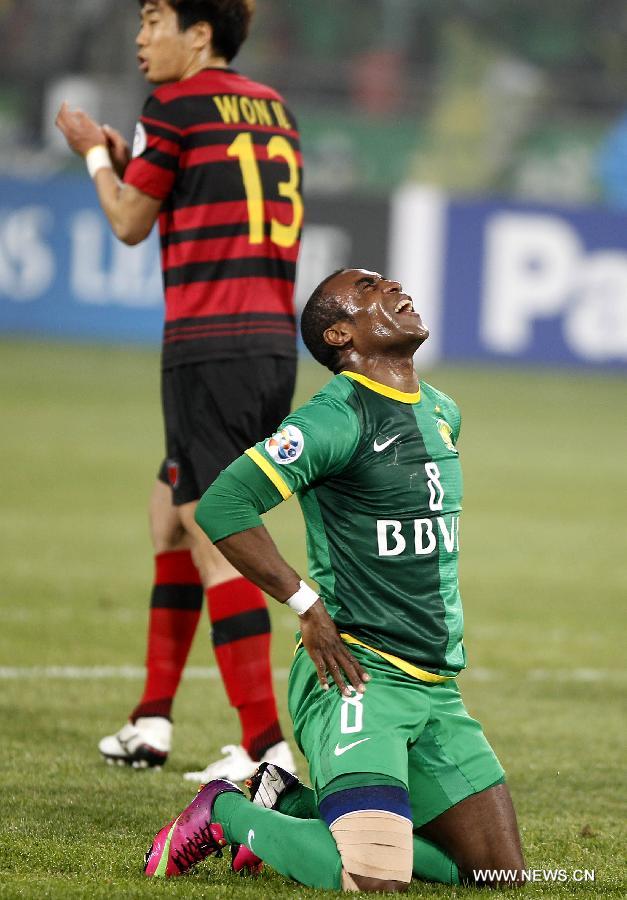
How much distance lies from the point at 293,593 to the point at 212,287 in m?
1.52

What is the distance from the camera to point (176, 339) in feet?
16.2

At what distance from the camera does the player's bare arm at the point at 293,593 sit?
365 centimetres

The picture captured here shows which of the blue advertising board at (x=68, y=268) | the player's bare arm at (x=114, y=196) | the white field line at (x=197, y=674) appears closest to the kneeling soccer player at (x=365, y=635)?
the player's bare arm at (x=114, y=196)

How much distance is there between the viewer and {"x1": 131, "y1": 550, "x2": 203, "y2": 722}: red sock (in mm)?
5051

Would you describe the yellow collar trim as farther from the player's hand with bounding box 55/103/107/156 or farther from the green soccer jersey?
the player's hand with bounding box 55/103/107/156

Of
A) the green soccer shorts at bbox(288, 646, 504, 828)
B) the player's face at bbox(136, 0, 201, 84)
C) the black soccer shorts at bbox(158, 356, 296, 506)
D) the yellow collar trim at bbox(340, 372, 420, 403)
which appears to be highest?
the player's face at bbox(136, 0, 201, 84)

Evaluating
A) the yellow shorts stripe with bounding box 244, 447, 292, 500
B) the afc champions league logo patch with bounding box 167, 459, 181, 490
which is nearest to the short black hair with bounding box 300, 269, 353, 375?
the yellow shorts stripe with bounding box 244, 447, 292, 500

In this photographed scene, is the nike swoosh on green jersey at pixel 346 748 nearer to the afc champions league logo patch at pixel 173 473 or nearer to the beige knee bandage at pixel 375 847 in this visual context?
the beige knee bandage at pixel 375 847

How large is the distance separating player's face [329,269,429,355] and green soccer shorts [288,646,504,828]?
72 cm

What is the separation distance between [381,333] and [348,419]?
262mm

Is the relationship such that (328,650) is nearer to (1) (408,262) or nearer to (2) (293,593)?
(2) (293,593)

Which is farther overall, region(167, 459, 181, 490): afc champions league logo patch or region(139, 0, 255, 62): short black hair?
region(139, 0, 255, 62): short black hair

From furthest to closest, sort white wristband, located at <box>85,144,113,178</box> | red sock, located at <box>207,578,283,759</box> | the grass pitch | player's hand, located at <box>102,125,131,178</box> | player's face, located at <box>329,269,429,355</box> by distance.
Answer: player's hand, located at <box>102,125,131,178</box> → white wristband, located at <box>85,144,113,178</box> → red sock, located at <box>207,578,283,759</box> → the grass pitch → player's face, located at <box>329,269,429,355</box>

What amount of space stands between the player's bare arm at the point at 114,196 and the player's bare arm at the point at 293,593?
1.54 metres
